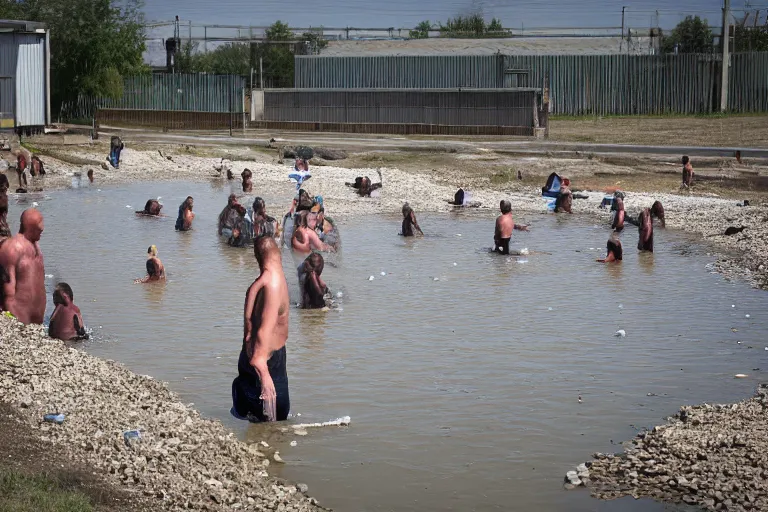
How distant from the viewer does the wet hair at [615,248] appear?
18.9m

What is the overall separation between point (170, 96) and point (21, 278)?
1520 inches

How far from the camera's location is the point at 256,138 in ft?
136

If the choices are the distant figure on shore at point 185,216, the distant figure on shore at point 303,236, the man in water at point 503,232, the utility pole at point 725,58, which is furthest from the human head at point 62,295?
the utility pole at point 725,58

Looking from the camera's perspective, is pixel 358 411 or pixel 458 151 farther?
pixel 458 151

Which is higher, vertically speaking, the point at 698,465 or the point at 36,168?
the point at 36,168

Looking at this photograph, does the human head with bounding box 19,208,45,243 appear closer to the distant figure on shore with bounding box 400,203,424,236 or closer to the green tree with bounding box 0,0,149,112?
the distant figure on shore with bounding box 400,203,424,236

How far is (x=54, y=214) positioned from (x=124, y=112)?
26.0 m

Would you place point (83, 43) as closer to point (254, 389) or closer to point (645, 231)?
point (645, 231)

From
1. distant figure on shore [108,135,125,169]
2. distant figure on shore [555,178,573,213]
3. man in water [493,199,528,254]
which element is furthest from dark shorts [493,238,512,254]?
distant figure on shore [108,135,125,169]

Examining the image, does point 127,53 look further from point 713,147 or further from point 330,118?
point 713,147

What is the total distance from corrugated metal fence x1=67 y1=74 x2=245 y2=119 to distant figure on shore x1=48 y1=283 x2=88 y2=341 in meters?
35.7

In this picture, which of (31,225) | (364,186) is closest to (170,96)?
(364,186)

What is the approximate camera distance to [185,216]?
21.8 meters

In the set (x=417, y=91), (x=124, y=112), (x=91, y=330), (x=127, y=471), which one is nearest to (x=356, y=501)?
(x=127, y=471)
